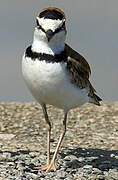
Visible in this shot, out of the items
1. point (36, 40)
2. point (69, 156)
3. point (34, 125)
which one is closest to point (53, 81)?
point (36, 40)

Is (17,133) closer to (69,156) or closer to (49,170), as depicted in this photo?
(69,156)

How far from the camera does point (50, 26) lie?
5.95m

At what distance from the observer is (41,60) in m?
6.06

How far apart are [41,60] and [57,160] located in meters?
1.81

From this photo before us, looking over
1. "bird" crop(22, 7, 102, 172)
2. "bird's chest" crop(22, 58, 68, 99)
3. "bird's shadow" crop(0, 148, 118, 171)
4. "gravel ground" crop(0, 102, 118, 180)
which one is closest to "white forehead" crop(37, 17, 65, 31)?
"bird" crop(22, 7, 102, 172)

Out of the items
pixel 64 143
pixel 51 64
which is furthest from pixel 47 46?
pixel 64 143

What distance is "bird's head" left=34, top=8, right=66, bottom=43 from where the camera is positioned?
592 centimetres

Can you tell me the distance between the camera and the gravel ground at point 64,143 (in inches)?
270

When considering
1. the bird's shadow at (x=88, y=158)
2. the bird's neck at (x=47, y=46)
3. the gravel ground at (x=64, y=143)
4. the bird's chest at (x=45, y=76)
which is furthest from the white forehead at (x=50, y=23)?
the bird's shadow at (x=88, y=158)

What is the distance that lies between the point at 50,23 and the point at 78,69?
0.84 meters

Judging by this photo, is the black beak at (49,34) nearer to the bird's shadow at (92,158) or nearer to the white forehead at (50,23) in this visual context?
the white forehead at (50,23)

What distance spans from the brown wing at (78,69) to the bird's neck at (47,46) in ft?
0.80

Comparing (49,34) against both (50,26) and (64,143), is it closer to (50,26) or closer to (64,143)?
(50,26)

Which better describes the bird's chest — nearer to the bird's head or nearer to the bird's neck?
the bird's neck
